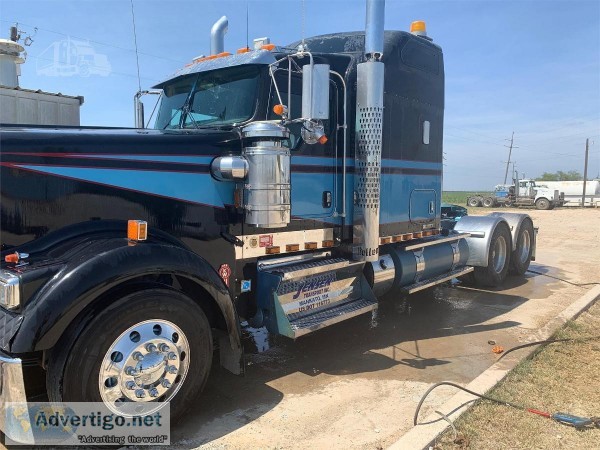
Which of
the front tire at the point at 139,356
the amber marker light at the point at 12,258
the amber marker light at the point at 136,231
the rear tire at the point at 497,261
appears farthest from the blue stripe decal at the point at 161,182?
the rear tire at the point at 497,261

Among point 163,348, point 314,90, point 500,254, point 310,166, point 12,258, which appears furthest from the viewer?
point 500,254

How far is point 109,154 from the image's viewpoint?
3383 millimetres

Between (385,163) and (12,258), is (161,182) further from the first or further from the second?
(385,163)

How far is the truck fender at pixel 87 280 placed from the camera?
8.89ft

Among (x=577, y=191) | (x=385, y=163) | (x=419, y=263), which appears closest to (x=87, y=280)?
(x=385, y=163)

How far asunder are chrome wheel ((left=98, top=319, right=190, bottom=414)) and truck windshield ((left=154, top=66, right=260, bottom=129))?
1.99 m

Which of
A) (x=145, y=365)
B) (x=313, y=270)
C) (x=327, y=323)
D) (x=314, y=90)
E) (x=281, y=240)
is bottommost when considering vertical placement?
(x=327, y=323)

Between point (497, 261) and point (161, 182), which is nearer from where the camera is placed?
point (161, 182)

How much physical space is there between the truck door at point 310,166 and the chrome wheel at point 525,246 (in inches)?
222

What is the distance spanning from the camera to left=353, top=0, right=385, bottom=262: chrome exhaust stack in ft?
16.0

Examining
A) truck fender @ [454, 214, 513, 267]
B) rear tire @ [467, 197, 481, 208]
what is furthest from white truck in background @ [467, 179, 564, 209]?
truck fender @ [454, 214, 513, 267]

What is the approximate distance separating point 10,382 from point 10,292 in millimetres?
493

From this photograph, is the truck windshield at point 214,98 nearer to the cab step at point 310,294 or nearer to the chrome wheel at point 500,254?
the cab step at point 310,294

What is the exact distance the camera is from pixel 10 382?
2693mm
